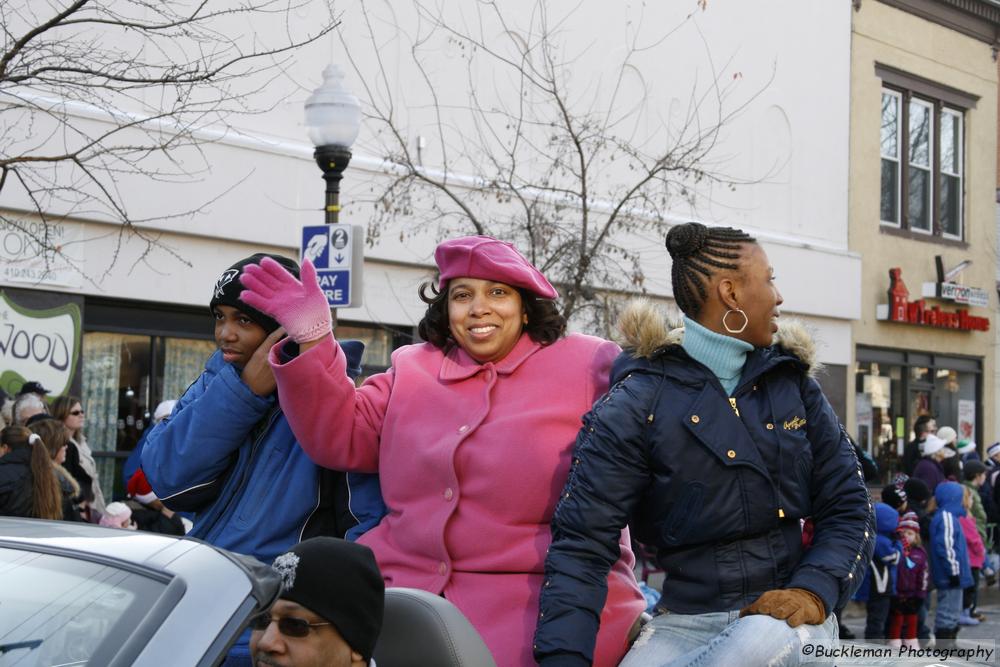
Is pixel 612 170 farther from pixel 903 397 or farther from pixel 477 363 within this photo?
pixel 477 363

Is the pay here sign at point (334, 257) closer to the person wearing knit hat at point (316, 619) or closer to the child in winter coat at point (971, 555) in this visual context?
the person wearing knit hat at point (316, 619)

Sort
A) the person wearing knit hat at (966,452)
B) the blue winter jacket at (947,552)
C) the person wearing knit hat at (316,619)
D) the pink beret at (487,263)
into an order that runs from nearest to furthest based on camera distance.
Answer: the person wearing knit hat at (316,619) < the pink beret at (487,263) < the blue winter jacket at (947,552) < the person wearing knit hat at (966,452)

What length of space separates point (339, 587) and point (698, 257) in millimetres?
1316

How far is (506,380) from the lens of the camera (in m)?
3.98

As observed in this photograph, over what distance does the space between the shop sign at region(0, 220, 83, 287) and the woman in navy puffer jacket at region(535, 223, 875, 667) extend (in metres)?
9.16

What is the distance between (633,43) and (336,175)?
8.84 m

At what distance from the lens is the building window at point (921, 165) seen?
74.7 ft

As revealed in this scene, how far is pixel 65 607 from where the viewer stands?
2.51 m

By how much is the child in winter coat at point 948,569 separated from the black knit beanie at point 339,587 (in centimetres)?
1089

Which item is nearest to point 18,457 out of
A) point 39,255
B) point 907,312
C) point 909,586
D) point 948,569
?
point 39,255

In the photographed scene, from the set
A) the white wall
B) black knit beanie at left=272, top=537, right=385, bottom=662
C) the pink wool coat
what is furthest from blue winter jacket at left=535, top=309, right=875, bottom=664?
the white wall

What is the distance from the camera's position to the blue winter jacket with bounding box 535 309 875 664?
3318mm

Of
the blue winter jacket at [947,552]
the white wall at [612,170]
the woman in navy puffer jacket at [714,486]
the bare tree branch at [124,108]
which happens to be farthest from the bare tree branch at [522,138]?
the woman in navy puffer jacket at [714,486]

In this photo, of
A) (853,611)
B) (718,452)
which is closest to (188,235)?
(853,611)
